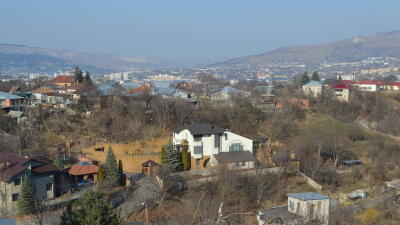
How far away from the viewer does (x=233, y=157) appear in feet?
59.1

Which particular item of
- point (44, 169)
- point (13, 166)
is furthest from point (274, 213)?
point (13, 166)

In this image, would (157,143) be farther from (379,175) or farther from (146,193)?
A: (379,175)

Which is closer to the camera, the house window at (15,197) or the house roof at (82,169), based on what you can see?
the house window at (15,197)

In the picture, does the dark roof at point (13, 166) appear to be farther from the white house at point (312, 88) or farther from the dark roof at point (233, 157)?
the white house at point (312, 88)

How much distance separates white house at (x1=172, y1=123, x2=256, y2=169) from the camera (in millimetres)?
18016

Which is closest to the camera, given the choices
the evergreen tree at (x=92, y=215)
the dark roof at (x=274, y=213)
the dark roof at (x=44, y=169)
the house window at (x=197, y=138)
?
the evergreen tree at (x=92, y=215)

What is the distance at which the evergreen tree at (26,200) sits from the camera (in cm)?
1270

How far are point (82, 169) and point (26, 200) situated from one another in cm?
316

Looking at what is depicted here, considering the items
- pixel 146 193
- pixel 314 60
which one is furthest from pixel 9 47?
pixel 146 193

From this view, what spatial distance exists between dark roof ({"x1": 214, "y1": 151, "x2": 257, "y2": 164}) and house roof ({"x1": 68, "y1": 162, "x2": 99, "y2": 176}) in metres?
4.68

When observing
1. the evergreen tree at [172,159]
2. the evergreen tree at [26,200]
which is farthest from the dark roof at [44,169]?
the evergreen tree at [172,159]

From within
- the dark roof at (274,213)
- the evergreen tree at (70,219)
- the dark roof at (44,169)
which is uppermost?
the evergreen tree at (70,219)

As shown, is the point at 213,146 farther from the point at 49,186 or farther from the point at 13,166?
the point at 13,166

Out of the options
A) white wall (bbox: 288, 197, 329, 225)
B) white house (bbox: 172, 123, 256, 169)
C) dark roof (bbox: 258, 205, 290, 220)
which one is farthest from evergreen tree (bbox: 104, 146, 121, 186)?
white wall (bbox: 288, 197, 329, 225)
